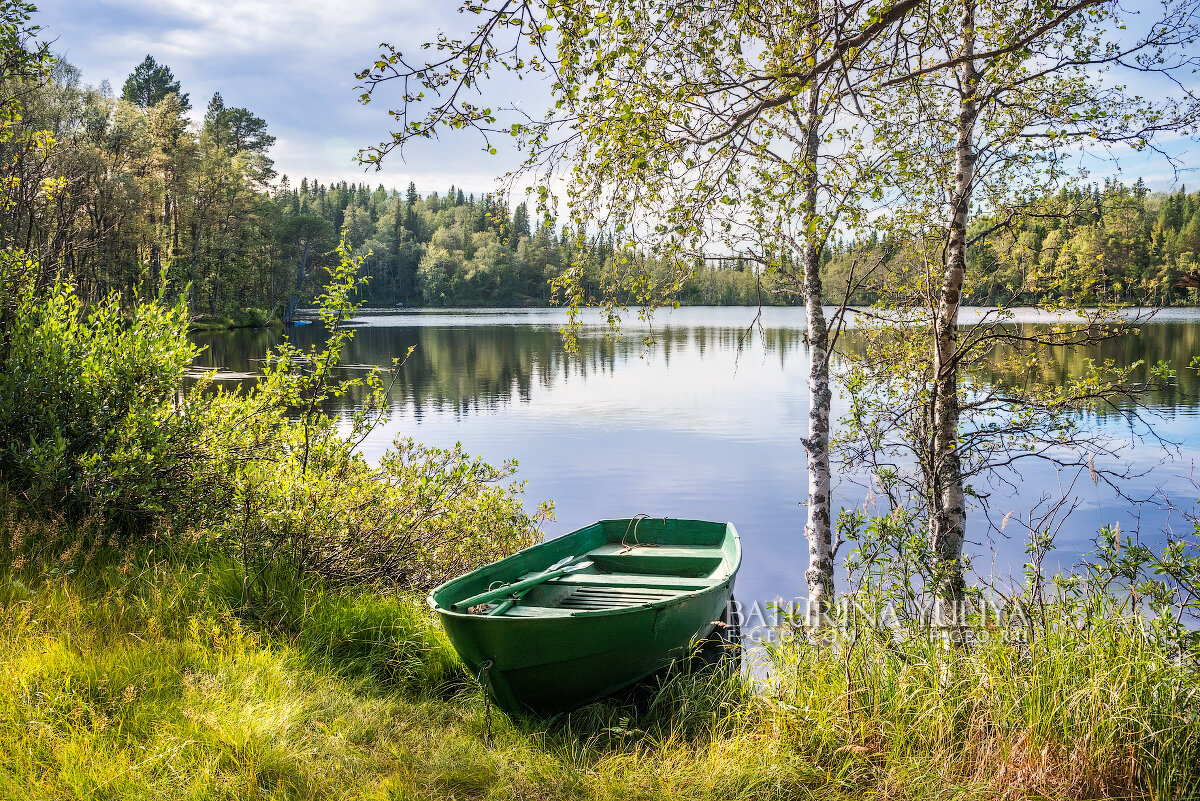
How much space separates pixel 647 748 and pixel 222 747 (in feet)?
8.26

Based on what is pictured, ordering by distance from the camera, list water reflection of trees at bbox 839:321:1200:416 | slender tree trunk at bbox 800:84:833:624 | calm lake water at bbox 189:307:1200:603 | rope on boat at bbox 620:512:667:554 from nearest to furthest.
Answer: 1. slender tree trunk at bbox 800:84:833:624
2. rope on boat at bbox 620:512:667:554
3. water reflection of trees at bbox 839:321:1200:416
4. calm lake water at bbox 189:307:1200:603

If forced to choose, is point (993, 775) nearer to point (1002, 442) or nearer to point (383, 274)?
point (1002, 442)

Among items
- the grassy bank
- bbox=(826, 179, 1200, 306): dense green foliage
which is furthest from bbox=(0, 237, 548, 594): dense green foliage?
bbox=(826, 179, 1200, 306): dense green foliage

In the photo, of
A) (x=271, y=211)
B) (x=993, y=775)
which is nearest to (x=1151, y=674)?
(x=993, y=775)

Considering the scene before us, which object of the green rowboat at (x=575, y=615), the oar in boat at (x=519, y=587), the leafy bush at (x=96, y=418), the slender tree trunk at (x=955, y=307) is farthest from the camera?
the slender tree trunk at (x=955, y=307)

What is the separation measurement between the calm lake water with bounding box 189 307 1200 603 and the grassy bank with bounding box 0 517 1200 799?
93 centimetres

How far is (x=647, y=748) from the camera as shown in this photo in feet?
15.4

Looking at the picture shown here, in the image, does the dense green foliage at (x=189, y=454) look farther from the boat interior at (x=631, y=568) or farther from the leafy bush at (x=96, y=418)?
the boat interior at (x=631, y=568)

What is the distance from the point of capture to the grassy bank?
3.26 m

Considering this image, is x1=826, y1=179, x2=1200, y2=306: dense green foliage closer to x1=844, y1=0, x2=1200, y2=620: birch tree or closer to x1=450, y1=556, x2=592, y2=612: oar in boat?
x1=844, y1=0, x2=1200, y2=620: birch tree

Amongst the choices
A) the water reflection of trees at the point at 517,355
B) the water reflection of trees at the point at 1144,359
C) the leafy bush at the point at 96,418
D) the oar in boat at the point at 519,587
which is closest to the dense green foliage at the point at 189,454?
the leafy bush at the point at 96,418

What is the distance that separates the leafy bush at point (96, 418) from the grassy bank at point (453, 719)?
550 millimetres

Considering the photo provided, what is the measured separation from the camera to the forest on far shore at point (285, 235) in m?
6.68

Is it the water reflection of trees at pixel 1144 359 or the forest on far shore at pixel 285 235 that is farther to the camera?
the water reflection of trees at pixel 1144 359
